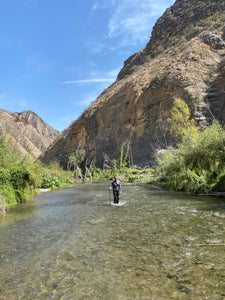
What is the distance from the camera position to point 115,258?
4.61 meters

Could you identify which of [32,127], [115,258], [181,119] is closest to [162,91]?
[181,119]

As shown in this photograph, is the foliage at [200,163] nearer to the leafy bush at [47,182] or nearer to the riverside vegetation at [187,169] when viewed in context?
the riverside vegetation at [187,169]

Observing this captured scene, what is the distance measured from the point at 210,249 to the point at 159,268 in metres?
1.42

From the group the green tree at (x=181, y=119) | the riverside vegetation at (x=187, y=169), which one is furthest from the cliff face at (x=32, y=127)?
the riverside vegetation at (x=187, y=169)

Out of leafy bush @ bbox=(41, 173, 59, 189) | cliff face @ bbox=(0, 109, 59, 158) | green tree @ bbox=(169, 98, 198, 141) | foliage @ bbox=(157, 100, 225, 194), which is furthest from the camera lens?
cliff face @ bbox=(0, 109, 59, 158)

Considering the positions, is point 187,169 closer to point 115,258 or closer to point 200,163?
point 200,163

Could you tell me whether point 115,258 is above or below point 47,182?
below

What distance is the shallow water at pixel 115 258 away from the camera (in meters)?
3.47

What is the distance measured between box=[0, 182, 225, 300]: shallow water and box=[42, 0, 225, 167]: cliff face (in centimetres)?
2358

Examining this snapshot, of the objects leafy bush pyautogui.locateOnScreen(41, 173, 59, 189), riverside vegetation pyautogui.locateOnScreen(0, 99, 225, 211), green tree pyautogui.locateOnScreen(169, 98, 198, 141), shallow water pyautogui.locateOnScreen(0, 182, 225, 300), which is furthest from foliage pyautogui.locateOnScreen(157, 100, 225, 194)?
green tree pyautogui.locateOnScreen(169, 98, 198, 141)

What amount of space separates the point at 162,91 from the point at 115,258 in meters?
36.8

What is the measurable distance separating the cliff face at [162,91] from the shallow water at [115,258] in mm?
23579

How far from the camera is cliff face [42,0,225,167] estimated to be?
1387 inches

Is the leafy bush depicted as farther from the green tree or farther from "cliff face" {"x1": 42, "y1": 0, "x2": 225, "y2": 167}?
the green tree
